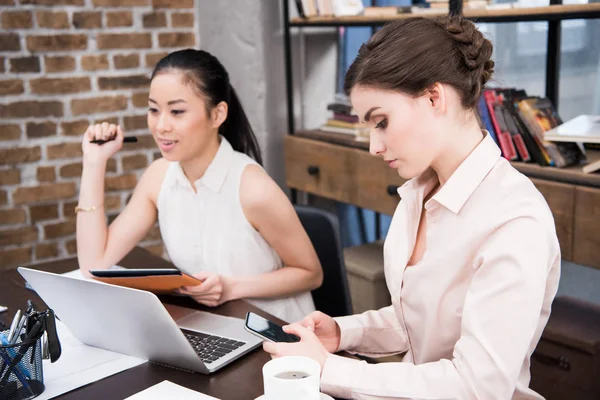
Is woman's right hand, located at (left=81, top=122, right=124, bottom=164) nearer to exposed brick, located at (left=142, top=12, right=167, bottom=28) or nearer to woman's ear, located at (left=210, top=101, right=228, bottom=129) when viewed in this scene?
woman's ear, located at (left=210, top=101, right=228, bottom=129)

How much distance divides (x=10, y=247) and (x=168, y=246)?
1.29m

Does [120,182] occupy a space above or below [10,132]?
below

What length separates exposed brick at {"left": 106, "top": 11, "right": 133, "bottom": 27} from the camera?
119 inches

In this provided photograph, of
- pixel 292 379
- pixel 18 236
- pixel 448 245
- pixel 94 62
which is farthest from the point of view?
pixel 94 62

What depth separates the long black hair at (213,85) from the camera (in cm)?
187

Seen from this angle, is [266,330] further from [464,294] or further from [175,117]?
[175,117]

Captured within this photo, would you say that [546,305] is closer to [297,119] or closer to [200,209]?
[200,209]

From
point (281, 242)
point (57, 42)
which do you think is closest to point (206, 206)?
point (281, 242)

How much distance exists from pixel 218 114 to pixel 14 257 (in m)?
1.47

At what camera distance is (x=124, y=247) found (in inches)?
76.0

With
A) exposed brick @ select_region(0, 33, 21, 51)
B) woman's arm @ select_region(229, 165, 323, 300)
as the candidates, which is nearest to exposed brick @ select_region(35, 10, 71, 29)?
exposed brick @ select_region(0, 33, 21, 51)

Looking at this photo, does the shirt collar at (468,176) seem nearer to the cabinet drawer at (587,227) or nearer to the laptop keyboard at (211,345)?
the laptop keyboard at (211,345)

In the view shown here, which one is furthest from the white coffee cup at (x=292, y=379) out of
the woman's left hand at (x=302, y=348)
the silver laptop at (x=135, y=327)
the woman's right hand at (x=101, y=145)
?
the woman's right hand at (x=101, y=145)

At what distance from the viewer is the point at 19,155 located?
2.88 m
